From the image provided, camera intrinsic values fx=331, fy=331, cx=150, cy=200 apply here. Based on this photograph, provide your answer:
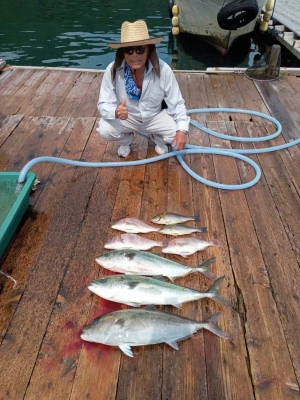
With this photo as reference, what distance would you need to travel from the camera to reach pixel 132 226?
2.86 metres

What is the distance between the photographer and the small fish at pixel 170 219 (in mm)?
2936

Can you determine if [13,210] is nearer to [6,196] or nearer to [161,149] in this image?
[6,196]


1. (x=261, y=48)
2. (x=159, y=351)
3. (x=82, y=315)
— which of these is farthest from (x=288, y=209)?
(x=261, y=48)

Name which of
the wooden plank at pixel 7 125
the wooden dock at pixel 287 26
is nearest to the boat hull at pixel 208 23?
the wooden dock at pixel 287 26

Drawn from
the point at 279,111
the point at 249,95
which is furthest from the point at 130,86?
the point at 249,95

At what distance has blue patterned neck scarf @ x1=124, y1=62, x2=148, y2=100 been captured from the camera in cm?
334

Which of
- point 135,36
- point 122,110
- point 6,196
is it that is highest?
point 135,36

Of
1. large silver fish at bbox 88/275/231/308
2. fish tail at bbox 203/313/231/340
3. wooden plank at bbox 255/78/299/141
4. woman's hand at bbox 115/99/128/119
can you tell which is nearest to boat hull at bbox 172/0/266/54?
wooden plank at bbox 255/78/299/141

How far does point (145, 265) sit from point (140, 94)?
1.87 metres

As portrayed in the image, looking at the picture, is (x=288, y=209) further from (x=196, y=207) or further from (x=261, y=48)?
(x=261, y=48)

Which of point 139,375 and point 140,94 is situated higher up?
point 140,94

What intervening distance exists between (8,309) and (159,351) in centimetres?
105

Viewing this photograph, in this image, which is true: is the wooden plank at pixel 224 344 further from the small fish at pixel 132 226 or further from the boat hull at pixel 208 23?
the boat hull at pixel 208 23

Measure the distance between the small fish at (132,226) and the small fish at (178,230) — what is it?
8 centimetres
